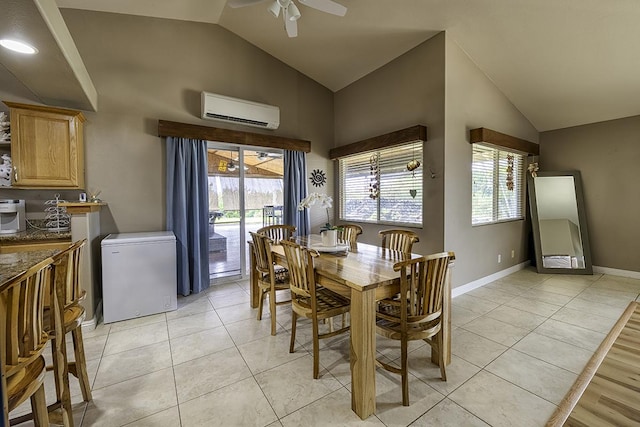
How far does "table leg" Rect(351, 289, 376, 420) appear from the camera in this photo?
1.64 meters

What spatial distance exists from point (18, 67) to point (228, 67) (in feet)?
7.66

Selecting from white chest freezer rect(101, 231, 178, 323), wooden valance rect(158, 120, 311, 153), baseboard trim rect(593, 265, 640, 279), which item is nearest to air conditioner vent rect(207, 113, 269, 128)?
wooden valance rect(158, 120, 311, 153)

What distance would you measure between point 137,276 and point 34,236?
0.97 meters

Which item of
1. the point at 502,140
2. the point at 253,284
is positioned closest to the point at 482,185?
the point at 502,140

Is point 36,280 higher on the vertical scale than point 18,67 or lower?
lower

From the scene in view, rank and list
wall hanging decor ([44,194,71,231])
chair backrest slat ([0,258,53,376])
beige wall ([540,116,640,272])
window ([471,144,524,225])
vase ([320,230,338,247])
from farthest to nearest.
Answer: beige wall ([540,116,640,272])
window ([471,144,524,225])
wall hanging decor ([44,194,71,231])
vase ([320,230,338,247])
chair backrest slat ([0,258,53,376])

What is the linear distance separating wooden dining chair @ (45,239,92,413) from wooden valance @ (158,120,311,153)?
Result: 2.27 m

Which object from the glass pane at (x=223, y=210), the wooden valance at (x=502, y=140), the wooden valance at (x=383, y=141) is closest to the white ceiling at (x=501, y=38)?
the wooden valance at (x=502, y=140)

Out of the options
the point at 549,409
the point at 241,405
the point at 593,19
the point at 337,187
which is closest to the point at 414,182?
the point at 337,187

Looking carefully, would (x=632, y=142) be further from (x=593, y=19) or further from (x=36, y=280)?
(x=36, y=280)

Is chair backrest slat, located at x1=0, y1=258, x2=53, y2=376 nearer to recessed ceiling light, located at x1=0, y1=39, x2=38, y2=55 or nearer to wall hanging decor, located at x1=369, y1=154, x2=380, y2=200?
recessed ceiling light, located at x1=0, y1=39, x2=38, y2=55

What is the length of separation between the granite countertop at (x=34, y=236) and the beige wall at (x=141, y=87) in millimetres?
560

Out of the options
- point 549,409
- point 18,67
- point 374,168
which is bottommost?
point 549,409

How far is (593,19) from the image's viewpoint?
2811mm
